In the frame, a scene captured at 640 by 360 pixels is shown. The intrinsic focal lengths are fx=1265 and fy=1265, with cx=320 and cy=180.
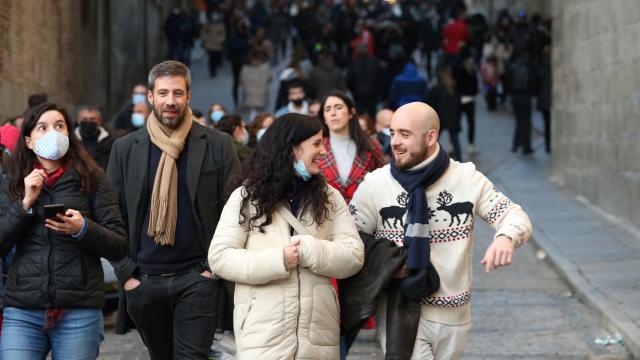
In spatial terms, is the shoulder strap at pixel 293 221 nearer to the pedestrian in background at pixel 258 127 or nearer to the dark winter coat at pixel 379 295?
the dark winter coat at pixel 379 295

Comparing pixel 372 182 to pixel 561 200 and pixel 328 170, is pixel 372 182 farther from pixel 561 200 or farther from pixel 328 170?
pixel 561 200

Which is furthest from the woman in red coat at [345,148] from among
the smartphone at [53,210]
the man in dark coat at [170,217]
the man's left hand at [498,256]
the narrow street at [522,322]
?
the smartphone at [53,210]

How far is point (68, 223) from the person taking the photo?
5621mm

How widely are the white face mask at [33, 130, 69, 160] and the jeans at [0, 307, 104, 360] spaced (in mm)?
719

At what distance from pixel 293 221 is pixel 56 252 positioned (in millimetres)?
1135

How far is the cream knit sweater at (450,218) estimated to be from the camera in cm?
578

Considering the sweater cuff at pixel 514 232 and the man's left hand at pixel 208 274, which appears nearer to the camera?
the sweater cuff at pixel 514 232

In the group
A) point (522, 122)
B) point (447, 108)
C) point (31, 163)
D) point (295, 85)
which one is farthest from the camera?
point (522, 122)

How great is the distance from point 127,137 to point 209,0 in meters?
35.8

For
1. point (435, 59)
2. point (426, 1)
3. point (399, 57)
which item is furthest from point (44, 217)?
point (426, 1)

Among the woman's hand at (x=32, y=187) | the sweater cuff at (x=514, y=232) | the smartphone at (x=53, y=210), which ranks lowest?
the sweater cuff at (x=514, y=232)

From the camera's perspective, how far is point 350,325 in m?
5.77

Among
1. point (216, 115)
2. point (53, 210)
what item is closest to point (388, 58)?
point (216, 115)

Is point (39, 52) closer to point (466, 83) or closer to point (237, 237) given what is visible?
point (466, 83)
